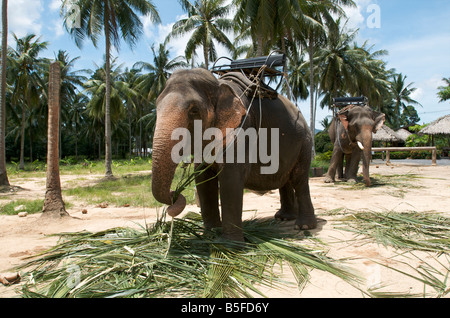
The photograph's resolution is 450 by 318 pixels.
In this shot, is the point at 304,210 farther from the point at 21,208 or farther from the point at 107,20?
the point at 107,20

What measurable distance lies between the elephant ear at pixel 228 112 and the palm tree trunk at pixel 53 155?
4.46 m

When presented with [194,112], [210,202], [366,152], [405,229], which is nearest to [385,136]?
[366,152]

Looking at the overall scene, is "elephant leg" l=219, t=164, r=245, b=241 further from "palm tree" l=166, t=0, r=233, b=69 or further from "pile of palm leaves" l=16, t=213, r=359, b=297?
"palm tree" l=166, t=0, r=233, b=69

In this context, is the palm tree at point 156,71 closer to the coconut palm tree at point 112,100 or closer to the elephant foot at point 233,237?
the coconut palm tree at point 112,100

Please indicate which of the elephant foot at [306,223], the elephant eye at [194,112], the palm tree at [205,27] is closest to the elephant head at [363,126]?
the elephant foot at [306,223]

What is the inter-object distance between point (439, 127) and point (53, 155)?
30.4 metres

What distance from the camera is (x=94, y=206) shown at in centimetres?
799

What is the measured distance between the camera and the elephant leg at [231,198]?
330 cm

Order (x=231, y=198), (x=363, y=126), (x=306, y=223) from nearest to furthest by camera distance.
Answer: (x=231, y=198) → (x=306, y=223) → (x=363, y=126)

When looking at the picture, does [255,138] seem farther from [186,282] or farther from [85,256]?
[85,256]

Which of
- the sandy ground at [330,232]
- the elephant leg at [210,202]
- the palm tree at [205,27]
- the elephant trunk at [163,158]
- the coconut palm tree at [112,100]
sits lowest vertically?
the sandy ground at [330,232]

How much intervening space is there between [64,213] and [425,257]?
234 inches

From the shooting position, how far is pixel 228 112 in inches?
124

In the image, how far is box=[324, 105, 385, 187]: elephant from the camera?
8570 millimetres
